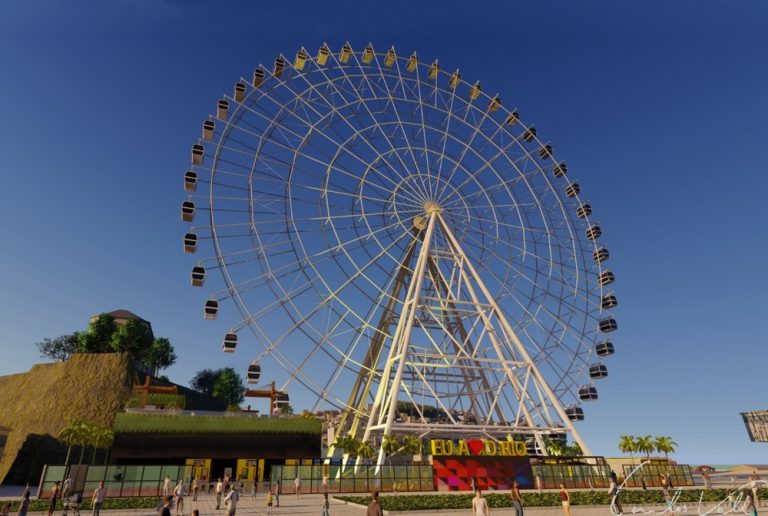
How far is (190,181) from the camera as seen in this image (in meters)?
37.1

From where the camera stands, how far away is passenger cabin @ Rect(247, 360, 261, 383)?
35562mm

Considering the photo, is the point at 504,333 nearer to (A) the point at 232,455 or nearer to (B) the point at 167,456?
(A) the point at 232,455

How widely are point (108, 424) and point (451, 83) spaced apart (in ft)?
199

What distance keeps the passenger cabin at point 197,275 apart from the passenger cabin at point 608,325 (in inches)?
1428

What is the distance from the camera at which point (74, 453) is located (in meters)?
59.3

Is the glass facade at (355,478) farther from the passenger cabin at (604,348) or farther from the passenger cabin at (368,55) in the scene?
the passenger cabin at (368,55)

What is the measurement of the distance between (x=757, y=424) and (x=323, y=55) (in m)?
110

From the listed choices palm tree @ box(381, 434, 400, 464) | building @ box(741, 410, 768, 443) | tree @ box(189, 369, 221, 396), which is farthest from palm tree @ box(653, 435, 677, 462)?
tree @ box(189, 369, 221, 396)

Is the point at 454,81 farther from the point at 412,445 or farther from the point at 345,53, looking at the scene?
the point at 412,445

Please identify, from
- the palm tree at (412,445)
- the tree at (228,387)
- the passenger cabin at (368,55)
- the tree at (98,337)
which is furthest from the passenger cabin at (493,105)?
the tree at (228,387)

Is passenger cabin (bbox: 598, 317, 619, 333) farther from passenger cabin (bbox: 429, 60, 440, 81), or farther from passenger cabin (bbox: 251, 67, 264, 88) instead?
passenger cabin (bbox: 251, 67, 264, 88)

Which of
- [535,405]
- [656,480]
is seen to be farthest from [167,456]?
[656,480]

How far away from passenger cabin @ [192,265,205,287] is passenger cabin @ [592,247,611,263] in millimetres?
37593

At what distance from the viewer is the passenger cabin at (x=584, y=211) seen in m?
51.2
